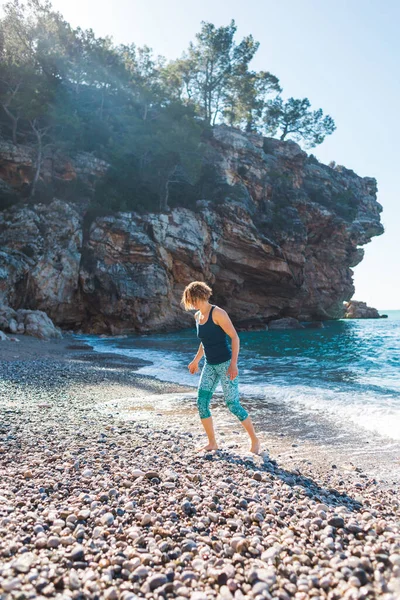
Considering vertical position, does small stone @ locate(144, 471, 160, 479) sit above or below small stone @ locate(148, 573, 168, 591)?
below

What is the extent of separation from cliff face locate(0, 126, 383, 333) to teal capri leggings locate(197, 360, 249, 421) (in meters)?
26.4

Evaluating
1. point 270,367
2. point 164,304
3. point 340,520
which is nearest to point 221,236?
point 164,304

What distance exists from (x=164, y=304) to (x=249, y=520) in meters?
35.1

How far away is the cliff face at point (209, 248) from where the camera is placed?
105ft

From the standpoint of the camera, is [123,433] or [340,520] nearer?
[340,520]

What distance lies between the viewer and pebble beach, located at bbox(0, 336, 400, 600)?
2.53 meters

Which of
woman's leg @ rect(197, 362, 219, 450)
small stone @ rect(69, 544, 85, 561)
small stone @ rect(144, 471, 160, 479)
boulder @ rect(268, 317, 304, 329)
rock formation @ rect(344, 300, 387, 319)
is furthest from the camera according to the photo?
rock formation @ rect(344, 300, 387, 319)

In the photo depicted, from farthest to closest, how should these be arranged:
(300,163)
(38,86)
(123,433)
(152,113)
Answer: (300,163) < (152,113) < (38,86) < (123,433)

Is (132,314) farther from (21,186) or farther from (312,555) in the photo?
(312,555)

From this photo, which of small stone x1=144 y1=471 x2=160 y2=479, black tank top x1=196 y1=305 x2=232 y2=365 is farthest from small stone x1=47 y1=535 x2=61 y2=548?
black tank top x1=196 y1=305 x2=232 y2=365

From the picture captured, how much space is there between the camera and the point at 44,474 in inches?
169

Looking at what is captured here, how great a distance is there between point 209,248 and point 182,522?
1552 inches

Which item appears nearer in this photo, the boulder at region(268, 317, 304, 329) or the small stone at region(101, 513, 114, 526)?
the small stone at region(101, 513, 114, 526)

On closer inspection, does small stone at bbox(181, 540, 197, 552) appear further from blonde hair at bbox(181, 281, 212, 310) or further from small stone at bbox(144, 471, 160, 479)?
blonde hair at bbox(181, 281, 212, 310)
